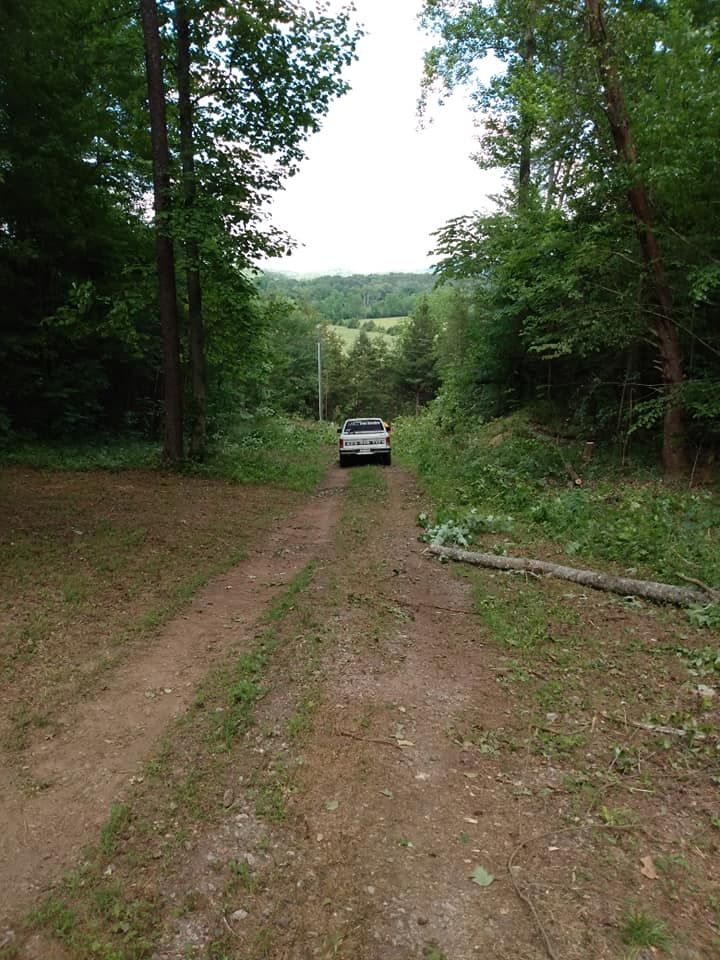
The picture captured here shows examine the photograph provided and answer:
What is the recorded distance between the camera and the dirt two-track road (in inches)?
100

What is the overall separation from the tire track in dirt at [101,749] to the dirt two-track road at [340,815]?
17 mm

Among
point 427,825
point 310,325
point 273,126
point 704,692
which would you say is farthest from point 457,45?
point 310,325

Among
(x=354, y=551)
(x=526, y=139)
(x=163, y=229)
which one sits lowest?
(x=354, y=551)

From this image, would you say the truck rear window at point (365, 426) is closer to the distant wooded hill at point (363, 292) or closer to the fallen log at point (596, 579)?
the fallen log at point (596, 579)

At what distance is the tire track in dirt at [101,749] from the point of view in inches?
117

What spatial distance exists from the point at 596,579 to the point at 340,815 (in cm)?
489

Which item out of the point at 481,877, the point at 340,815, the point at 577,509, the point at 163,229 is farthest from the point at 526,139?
the point at 481,877

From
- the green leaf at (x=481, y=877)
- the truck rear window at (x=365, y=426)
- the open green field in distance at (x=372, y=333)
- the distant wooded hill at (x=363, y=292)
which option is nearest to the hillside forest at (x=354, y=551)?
the green leaf at (x=481, y=877)

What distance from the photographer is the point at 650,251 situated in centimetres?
1090

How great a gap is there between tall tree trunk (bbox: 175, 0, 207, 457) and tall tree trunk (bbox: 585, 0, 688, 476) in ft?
28.2

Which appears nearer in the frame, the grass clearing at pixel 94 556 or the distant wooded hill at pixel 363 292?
the grass clearing at pixel 94 556

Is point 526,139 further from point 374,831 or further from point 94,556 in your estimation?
point 374,831

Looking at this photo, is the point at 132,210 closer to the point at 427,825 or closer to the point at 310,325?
the point at 427,825

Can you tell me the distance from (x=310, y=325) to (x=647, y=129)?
56.0 metres
